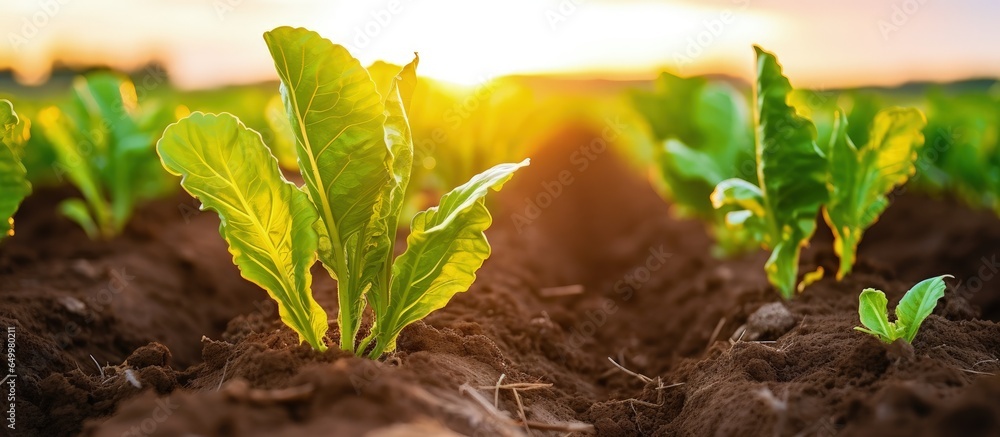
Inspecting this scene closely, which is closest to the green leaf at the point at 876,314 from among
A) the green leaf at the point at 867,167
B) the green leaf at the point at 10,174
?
the green leaf at the point at 867,167

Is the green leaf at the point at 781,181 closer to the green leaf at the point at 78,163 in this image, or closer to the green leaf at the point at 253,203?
the green leaf at the point at 253,203

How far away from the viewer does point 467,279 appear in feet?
7.61

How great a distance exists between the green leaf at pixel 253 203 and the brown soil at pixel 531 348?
0.72ft

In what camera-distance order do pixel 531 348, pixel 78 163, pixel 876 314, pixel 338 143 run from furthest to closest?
pixel 78 163 → pixel 531 348 → pixel 876 314 → pixel 338 143

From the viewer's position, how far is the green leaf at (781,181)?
9.86 feet

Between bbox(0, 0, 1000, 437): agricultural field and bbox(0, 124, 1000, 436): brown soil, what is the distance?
13 mm

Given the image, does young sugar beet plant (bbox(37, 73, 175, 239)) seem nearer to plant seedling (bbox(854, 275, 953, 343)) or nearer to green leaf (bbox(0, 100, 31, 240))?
green leaf (bbox(0, 100, 31, 240))

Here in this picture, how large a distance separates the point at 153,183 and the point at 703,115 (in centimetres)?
436

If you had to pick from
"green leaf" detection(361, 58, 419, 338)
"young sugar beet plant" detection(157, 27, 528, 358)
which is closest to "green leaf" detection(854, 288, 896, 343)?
"young sugar beet plant" detection(157, 27, 528, 358)

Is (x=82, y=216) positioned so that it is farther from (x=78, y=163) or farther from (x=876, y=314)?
(x=876, y=314)

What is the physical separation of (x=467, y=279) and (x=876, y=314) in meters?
1.27

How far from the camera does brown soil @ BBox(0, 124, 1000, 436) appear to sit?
1.71 metres

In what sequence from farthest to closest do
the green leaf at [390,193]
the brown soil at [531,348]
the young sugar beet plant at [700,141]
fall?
1. the young sugar beet plant at [700,141]
2. the green leaf at [390,193]
3. the brown soil at [531,348]

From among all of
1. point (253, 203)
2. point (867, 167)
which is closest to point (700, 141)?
point (867, 167)
